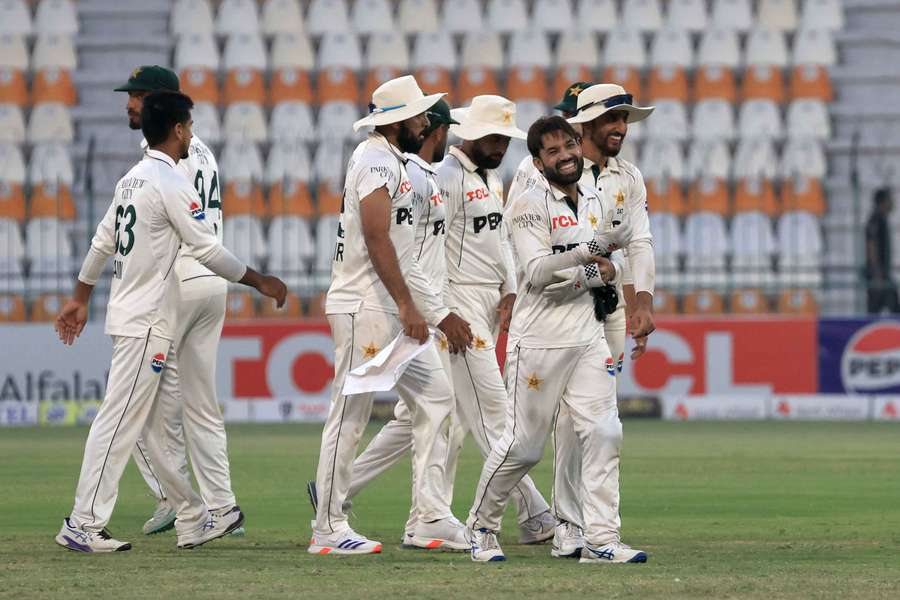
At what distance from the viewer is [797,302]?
18266 millimetres

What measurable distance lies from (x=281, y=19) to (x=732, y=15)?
6234mm

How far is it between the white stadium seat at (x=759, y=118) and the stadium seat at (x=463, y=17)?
380cm

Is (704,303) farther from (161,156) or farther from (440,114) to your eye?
(161,156)

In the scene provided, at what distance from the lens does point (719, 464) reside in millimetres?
12164

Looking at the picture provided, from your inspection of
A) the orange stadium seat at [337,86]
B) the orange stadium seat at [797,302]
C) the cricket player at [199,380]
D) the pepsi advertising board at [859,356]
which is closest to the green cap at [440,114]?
the cricket player at [199,380]

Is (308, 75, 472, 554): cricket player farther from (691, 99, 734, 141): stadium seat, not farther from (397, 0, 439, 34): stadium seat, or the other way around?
(397, 0, 439, 34): stadium seat

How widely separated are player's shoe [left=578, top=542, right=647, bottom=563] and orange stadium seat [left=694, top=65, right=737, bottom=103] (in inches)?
610

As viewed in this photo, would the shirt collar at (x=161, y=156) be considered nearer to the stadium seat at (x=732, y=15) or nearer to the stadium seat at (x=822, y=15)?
the stadium seat at (x=732, y=15)

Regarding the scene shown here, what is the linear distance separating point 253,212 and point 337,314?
40.1ft

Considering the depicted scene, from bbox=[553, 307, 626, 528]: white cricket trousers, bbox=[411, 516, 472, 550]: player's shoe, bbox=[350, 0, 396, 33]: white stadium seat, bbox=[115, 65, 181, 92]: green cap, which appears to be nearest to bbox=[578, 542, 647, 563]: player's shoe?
bbox=[553, 307, 626, 528]: white cricket trousers

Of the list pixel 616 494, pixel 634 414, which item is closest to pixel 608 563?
pixel 616 494

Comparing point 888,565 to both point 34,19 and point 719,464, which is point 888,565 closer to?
point 719,464

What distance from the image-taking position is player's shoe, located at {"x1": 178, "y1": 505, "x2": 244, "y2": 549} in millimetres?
7646

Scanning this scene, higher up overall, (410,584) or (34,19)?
(34,19)
